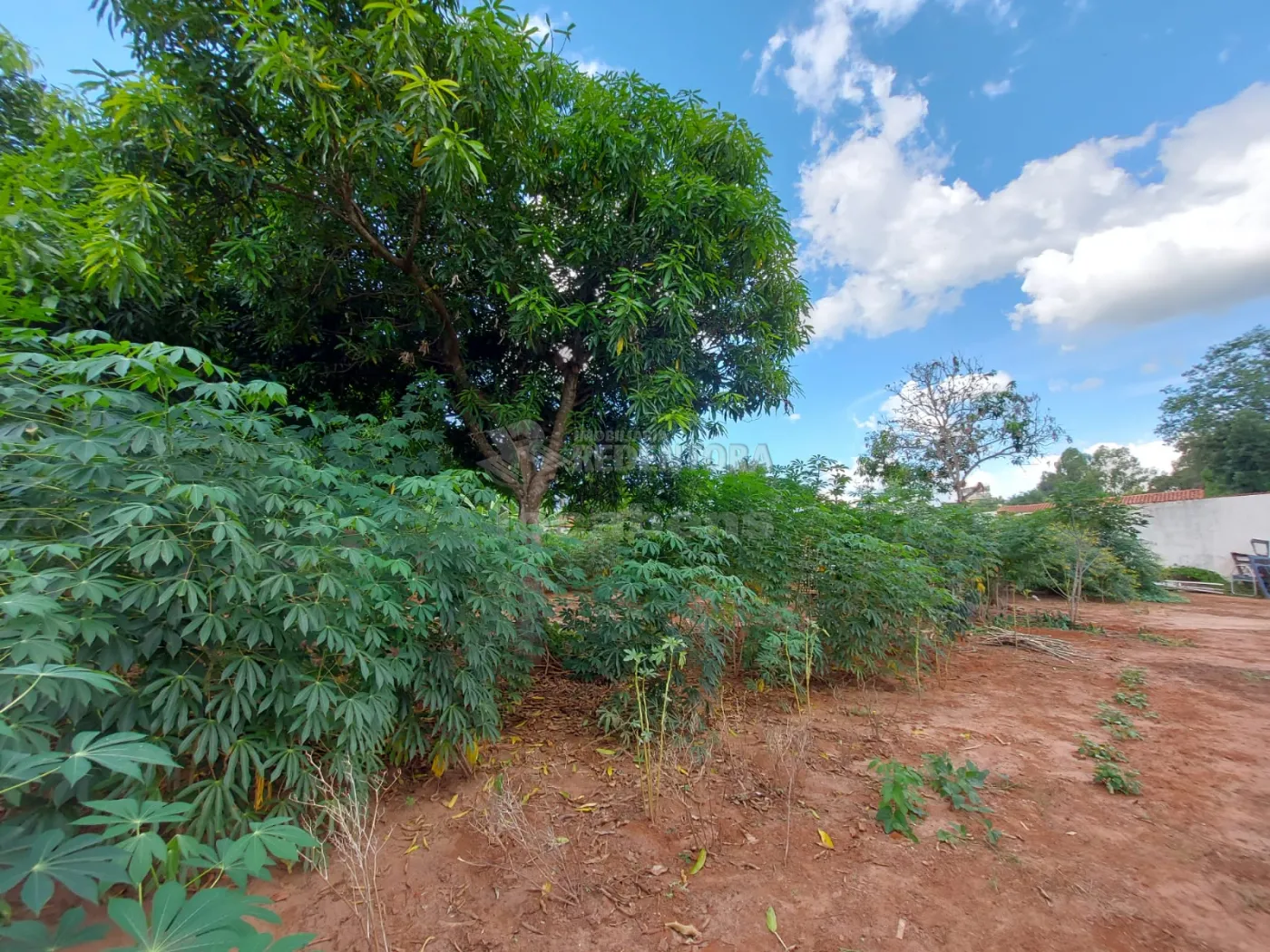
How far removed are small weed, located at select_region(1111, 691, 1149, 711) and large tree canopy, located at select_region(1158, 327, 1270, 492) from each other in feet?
58.6

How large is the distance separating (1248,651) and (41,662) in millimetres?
9225

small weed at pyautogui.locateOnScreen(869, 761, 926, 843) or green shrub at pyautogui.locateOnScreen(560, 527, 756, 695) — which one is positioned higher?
green shrub at pyautogui.locateOnScreen(560, 527, 756, 695)

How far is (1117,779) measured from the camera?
245 centimetres

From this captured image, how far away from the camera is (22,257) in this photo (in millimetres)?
2385

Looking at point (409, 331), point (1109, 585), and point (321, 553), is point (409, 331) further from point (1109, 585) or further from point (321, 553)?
point (1109, 585)

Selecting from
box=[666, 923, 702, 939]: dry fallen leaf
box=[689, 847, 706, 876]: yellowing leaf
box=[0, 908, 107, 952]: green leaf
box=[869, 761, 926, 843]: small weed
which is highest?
box=[0, 908, 107, 952]: green leaf

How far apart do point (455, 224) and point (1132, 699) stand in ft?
20.1

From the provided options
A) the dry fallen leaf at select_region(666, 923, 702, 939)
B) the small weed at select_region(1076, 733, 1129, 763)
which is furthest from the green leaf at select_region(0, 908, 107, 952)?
the small weed at select_region(1076, 733, 1129, 763)

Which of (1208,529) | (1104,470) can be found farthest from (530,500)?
(1104,470)

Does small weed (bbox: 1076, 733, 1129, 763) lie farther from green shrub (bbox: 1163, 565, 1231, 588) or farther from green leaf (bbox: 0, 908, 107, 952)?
green shrub (bbox: 1163, 565, 1231, 588)

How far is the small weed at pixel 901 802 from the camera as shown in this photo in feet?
6.91

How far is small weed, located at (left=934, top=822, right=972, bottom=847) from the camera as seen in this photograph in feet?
6.68

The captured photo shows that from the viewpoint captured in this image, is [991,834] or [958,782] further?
[958,782]

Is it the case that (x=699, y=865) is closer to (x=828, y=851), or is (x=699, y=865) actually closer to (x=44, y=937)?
(x=828, y=851)
